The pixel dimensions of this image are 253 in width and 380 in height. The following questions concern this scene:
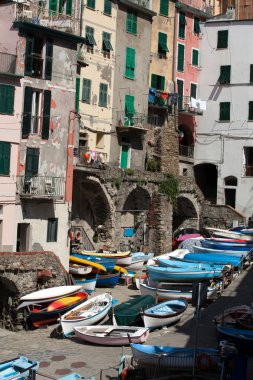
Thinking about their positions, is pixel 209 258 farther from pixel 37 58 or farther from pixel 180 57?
pixel 180 57

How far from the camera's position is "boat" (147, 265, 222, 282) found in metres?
34.6

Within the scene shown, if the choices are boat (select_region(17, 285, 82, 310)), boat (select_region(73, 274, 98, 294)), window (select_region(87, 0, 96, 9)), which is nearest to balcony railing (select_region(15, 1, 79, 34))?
window (select_region(87, 0, 96, 9))

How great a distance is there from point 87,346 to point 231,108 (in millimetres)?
35425

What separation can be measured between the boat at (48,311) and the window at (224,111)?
101 feet

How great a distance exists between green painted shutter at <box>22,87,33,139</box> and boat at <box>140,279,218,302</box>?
10554mm

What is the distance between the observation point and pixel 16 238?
34000 mm

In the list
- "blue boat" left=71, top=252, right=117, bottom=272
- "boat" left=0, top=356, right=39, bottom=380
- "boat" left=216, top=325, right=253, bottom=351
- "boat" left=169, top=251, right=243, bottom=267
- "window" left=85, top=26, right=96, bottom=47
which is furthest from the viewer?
"window" left=85, top=26, right=96, bottom=47

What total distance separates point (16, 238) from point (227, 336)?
594 inches

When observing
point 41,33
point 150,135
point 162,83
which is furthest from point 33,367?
point 162,83

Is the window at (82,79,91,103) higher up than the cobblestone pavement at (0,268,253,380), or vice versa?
the window at (82,79,91,103)

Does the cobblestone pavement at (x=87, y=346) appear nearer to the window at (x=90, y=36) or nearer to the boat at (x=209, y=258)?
the boat at (x=209, y=258)

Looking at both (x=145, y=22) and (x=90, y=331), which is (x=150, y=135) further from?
(x=90, y=331)

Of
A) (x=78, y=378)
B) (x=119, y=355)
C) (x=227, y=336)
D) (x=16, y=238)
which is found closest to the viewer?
(x=78, y=378)

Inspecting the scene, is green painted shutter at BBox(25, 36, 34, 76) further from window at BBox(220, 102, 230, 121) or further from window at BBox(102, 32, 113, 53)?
window at BBox(220, 102, 230, 121)
